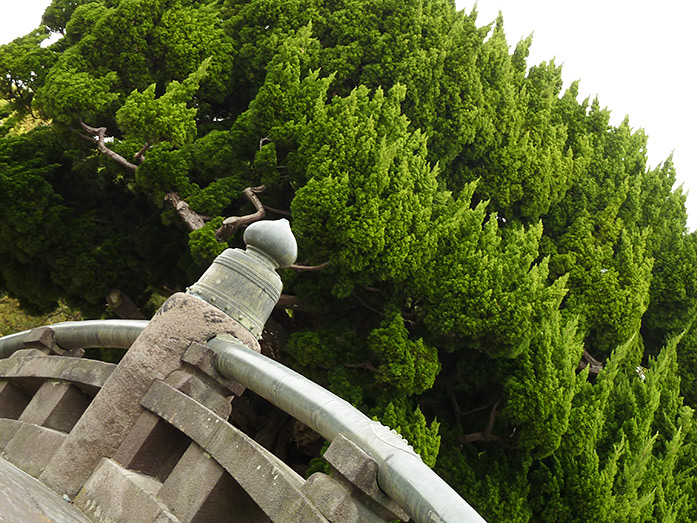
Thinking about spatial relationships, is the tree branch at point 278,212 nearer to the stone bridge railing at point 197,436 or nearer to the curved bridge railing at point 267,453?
the stone bridge railing at point 197,436

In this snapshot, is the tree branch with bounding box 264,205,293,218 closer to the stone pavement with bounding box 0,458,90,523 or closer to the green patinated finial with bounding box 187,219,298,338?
the green patinated finial with bounding box 187,219,298,338

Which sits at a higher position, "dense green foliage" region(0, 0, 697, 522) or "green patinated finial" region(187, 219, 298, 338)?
"dense green foliage" region(0, 0, 697, 522)

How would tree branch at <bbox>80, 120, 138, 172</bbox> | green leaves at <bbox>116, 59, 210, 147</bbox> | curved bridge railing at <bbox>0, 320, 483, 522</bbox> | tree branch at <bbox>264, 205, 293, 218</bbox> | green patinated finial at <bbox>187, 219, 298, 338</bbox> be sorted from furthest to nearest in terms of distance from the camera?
tree branch at <bbox>80, 120, 138, 172</bbox> < tree branch at <bbox>264, 205, 293, 218</bbox> < green leaves at <bbox>116, 59, 210, 147</bbox> < green patinated finial at <bbox>187, 219, 298, 338</bbox> < curved bridge railing at <bbox>0, 320, 483, 522</bbox>

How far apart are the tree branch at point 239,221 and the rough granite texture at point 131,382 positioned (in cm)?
374

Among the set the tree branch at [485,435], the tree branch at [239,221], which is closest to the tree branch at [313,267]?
the tree branch at [239,221]

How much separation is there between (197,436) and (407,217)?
4.39 m

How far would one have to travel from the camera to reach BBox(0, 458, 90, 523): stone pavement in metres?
1.98

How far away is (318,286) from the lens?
6.71 meters

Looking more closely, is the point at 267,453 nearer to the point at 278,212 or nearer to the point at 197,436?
Answer: the point at 197,436

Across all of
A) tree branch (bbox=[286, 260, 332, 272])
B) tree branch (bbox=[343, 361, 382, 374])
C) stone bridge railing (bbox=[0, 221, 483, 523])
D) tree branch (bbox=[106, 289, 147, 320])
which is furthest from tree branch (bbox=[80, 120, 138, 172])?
stone bridge railing (bbox=[0, 221, 483, 523])

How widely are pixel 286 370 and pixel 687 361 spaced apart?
889cm

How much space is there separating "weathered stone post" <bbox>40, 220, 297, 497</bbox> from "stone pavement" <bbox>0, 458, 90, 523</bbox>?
0.14m

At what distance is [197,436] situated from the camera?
241 centimetres

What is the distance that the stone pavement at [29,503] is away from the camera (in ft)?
6.49
